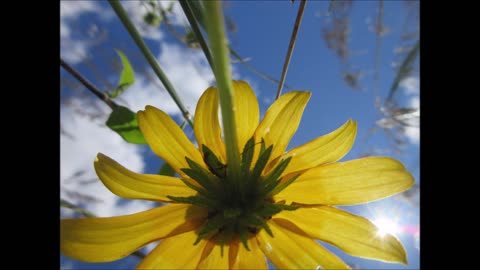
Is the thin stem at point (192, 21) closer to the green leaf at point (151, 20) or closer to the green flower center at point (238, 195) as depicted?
the green flower center at point (238, 195)

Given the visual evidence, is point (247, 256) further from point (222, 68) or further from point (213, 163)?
point (222, 68)

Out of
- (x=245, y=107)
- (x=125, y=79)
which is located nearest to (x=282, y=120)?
(x=245, y=107)

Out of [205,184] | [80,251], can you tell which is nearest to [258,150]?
[205,184]

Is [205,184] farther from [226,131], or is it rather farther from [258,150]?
[226,131]

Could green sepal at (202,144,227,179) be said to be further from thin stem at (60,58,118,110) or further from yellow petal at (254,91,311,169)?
thin stem at (60,58,118,110)

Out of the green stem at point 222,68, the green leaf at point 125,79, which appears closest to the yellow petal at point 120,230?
the green stem at point 222,68

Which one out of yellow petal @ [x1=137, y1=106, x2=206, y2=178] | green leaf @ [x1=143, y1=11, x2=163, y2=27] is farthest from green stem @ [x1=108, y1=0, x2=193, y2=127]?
green leaf @ [x1=143, y1=11, x2=163, y2=27]
